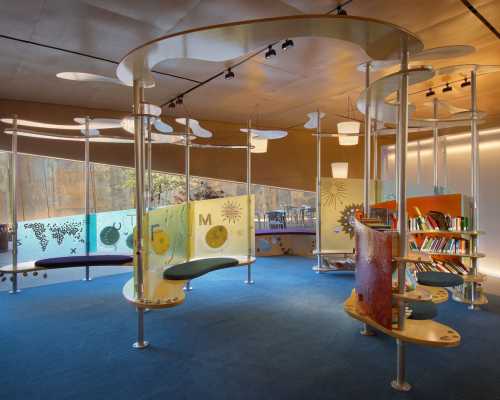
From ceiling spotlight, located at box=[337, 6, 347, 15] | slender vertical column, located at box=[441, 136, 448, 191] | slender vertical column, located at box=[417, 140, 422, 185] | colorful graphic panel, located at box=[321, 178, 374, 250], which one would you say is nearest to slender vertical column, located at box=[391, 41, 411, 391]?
ceiling spotlight, located at box=[337, 6, 347, 15]

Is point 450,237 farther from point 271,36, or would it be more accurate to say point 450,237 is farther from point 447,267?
point 271,36

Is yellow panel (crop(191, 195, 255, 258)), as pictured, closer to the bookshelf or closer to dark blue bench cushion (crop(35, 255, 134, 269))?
dark blue bench cushion (crop(35, 255, 134, 269))

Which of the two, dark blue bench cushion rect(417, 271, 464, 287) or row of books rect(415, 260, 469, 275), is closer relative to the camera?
dark blue bench cushion rect(417, 271, 464, 287)

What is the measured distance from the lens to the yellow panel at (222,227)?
5.37 metres

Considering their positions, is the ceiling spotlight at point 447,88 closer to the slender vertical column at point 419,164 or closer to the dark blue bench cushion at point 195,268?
the slender vertical column at point 419,164

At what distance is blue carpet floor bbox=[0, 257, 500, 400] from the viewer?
2.66 metres

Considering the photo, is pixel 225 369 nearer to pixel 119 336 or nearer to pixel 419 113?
pixel 119 336

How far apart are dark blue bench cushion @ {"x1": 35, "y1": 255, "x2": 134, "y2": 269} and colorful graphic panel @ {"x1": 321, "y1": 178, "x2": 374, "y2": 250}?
3.47 m

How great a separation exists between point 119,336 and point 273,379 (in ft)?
5.66

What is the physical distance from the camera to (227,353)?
3.27 meters

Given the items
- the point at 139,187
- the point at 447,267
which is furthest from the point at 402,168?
the point at 447,267

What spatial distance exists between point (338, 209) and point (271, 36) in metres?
4.57

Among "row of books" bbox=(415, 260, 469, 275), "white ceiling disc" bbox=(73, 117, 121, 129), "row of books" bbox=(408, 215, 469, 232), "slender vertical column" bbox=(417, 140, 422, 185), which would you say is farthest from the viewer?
"slender vertical column" bbox=(417, 140, 422, 185)

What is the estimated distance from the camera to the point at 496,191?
273 inches
